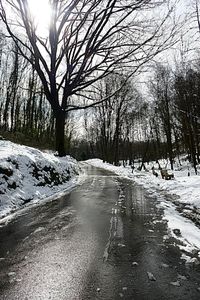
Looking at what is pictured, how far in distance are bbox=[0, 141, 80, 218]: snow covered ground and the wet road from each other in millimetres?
1129

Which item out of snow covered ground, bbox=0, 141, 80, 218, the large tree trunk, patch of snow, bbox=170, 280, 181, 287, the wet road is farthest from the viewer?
the large tree trunk

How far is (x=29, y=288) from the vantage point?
12.6 ft

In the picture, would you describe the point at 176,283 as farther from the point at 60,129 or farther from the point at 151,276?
the point at 60,129

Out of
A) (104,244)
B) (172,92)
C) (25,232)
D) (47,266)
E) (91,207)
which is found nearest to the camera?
(47,266)

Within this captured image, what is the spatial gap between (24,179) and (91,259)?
700 cm

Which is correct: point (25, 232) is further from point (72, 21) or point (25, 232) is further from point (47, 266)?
point (72, 21)

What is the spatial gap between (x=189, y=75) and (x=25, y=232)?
28.2 meters

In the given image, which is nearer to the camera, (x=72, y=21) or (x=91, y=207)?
(x=91, y=207)

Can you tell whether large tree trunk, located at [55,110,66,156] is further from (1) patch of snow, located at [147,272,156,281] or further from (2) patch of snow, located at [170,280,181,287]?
(2) patch of snow, located at [170,280,181,287]

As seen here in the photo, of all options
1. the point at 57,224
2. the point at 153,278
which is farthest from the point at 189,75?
the point at 153,278

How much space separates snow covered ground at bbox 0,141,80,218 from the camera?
9.37 meters

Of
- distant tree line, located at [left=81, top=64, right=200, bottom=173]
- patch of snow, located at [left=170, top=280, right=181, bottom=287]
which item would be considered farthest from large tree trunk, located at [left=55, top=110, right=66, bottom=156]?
patch of snow, located at [left=170, top=280, right=181, bottom=287]

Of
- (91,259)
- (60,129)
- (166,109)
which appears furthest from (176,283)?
(166,109)

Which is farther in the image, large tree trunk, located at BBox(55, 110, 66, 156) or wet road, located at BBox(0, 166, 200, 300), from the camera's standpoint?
large tree trunk, located at BBox(55, 110, 66, 156)
